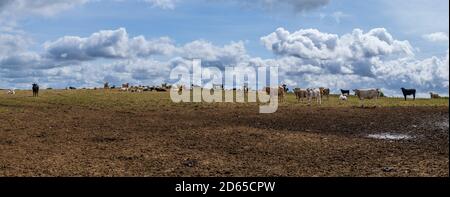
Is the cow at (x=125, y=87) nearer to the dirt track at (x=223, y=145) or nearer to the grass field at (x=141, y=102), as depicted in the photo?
the grass field at (x=141, y=102)

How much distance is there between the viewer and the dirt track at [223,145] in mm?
14484

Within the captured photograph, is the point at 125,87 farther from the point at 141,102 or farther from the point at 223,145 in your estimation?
the point at 223,145

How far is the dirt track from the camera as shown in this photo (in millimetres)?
14484

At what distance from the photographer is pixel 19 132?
72.9 feet

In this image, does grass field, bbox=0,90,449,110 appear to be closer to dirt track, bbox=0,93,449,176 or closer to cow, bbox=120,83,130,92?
dirt track, bbox=0,93,449,176

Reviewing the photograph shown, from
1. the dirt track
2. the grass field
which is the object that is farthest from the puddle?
the grass field

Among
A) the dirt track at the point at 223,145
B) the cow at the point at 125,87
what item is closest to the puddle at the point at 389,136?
the dirt track at the point at 223,145

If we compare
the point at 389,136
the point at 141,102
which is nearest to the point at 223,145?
the point at 389,136

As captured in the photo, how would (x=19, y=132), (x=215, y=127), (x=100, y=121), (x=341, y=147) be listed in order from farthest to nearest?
(x=100, y=121)
(x=215, y=127)
(x=19, y=132)
(x=341, y=147)

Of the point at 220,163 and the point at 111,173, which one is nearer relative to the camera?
the point at 111,173

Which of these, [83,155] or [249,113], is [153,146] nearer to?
[83,155]

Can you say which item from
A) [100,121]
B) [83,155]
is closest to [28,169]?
[83,155]

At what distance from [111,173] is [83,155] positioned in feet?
9.78

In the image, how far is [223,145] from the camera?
1873cm
